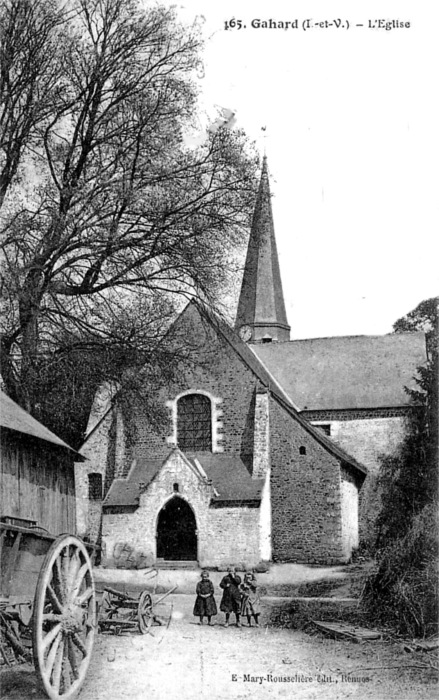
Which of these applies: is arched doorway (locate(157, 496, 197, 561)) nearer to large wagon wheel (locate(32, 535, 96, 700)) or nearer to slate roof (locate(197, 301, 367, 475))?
slate roof (locate(197, 301, 367, 475))

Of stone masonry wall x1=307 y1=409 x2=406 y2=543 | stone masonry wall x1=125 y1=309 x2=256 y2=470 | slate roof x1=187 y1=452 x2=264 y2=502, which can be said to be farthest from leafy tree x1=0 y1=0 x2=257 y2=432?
Answer: stone masonry wall x1=307 y1=409 x2=406 y2=543

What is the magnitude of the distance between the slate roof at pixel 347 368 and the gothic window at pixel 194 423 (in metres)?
6.35

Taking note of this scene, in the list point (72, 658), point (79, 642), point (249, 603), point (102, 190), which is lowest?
point (249, 603)

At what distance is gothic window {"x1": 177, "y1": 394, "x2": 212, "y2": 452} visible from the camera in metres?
26.2

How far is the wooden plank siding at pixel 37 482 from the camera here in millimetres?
12312

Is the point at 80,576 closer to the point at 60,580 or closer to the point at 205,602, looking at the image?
the point at 60,580

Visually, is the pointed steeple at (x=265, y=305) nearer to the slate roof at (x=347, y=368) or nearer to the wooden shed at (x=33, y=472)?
the slate roof at (x=347, y=368)

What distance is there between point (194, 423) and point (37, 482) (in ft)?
43.0

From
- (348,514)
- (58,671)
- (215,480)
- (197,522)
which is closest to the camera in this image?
(58,671)

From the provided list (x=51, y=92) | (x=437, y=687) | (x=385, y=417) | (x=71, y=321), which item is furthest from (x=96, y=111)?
(x=385, y=417)

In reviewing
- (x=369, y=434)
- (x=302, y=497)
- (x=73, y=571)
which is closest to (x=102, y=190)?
(x=73, y=571)

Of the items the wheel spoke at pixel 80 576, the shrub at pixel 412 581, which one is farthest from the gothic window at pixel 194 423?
the wheel spoke at pixel 80 576

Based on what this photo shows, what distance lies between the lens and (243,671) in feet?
31.7

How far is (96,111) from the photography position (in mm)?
13469
